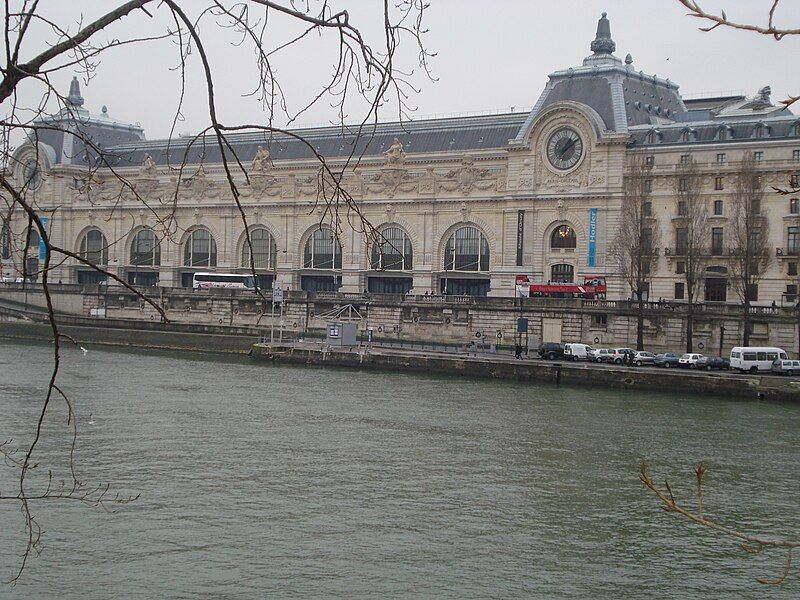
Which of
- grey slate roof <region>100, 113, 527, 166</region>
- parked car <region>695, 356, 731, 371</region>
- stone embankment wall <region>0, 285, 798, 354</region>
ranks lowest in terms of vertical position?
parked car <region>695, 356, 731, 371</region>

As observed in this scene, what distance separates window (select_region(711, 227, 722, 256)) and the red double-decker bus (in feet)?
19.1

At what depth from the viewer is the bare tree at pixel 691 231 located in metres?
48.4

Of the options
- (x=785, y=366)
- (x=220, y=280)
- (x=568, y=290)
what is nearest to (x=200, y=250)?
(x=220, y=280)

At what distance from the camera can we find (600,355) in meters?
46.1

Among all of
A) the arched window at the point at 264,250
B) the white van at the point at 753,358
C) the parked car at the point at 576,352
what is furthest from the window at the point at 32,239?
the white van at the point at 753,358

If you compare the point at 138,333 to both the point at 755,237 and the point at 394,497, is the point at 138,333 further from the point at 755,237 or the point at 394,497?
the point at 394,497

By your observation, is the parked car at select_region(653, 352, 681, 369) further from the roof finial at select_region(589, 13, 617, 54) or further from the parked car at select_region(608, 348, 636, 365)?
the roof finial at select_region(589, 13, 617, 54)

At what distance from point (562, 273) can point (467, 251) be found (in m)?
6.23

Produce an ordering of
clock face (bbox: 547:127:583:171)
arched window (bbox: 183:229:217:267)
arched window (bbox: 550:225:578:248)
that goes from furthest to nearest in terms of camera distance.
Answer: arched window (bbox: 183:229:217:267), arched window (bbox: 550:225:578:248), clock face (bbox: 547:127:583:171)

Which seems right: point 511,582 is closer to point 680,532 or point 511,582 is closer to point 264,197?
point 680,532

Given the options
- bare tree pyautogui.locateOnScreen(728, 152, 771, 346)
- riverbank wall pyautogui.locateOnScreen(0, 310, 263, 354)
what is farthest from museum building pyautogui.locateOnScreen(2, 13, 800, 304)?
riverbank wall pyautogui.locateOnScreen(0, 310, 263, 354)

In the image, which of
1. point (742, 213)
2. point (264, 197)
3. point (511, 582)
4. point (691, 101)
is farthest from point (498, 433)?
point (691, 101)

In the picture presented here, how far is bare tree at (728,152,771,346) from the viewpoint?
46.9 meters

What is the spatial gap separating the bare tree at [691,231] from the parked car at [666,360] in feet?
10.7
